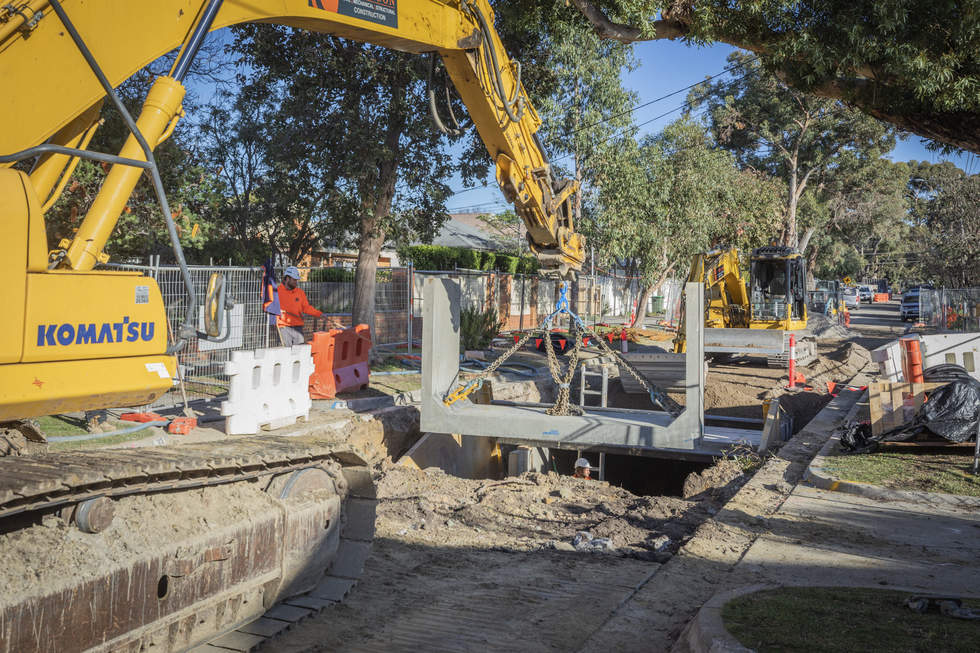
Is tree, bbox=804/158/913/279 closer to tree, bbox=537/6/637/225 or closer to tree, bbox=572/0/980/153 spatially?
tree, bbox=537/6/637/225

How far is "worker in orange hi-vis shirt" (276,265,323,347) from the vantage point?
11.4 meters

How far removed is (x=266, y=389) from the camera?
9.94 meters

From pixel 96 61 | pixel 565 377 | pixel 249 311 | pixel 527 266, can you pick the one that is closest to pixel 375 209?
pixel 249 311

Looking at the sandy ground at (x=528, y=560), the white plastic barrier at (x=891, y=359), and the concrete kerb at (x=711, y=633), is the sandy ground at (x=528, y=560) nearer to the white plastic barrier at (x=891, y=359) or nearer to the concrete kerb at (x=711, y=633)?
the concrete kerb at (x=711, y=633)

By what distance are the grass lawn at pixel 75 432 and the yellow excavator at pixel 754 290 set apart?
1244 cm

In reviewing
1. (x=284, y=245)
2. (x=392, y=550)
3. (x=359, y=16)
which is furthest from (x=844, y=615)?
(x=284, y=245)

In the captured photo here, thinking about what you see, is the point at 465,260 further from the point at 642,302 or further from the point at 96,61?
the point at 96,61

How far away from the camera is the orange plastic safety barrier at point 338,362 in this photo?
1196cm

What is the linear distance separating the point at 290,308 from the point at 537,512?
5248 millimetres

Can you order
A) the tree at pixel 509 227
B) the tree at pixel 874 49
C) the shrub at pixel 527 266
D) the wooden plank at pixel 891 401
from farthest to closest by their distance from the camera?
the tree at pixel 509 227 → the shrub at pixel 527 266 → the wooden plank at pixel 891 401 → the tree at pixel 874 49

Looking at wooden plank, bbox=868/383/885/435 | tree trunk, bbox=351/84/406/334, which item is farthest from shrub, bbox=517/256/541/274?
wooden plank, bbox=868/383/885/435

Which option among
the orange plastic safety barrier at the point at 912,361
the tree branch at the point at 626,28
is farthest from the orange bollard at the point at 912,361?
the tree branch at the point at 626,28

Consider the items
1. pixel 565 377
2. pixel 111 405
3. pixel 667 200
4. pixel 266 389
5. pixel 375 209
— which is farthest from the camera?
pixel 667 200

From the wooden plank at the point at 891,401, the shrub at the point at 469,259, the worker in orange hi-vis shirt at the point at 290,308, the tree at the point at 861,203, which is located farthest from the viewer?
the tree at the point at 861,203
